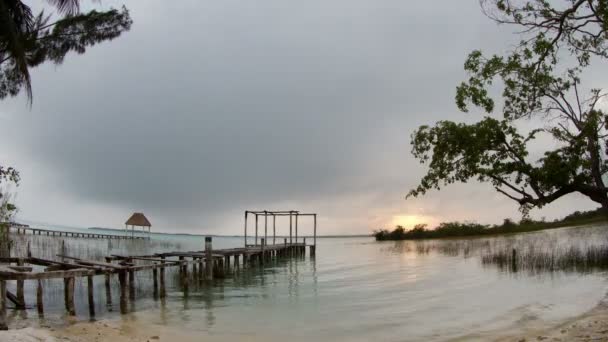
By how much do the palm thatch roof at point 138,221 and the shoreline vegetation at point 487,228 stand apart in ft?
99.1

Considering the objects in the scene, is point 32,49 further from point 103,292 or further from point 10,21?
point 103,292

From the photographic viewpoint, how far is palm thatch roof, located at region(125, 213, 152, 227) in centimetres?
5590

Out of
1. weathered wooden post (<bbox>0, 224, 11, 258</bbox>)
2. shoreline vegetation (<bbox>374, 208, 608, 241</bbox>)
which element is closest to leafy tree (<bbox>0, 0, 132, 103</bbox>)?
weathered wooden post (<bbox>0, 224, 11, 258</bbox>)

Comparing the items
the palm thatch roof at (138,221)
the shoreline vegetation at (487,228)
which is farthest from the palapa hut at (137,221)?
the shoreline vegetation at (487,228)

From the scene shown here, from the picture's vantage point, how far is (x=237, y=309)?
13805 millimetres

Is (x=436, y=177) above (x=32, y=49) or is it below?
below

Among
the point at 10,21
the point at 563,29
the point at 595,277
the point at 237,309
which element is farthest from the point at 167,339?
the point at 595,277

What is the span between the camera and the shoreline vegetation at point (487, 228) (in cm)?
4575

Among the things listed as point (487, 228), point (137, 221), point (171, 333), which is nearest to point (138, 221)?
point (137, 221)

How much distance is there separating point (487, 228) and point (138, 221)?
122ft

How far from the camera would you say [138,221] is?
185 feet

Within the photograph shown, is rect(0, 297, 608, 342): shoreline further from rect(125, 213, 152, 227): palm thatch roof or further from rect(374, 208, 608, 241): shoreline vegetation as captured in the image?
rect(125, 213, 152, 227): palm thatch roof

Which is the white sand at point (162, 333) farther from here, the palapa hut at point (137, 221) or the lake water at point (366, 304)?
the palapa hut at point (137, 221)

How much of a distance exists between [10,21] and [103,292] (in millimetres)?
9553
